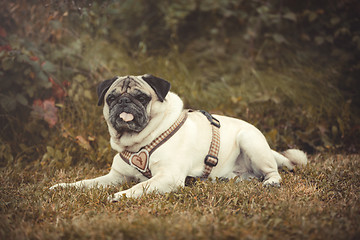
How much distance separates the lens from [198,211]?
7.64 ft

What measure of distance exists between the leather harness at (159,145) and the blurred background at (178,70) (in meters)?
1.06

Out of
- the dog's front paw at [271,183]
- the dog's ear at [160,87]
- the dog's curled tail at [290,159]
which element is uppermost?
Answer: the dog's ear at [160,87]

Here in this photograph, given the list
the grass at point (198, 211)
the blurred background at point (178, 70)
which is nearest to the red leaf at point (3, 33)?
the blurred background at point (178, 70)

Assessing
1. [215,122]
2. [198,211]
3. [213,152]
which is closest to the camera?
[198,211]

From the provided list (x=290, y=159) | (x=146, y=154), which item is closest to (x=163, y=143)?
(x=146, y=154)

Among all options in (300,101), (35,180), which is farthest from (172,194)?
(300,101)

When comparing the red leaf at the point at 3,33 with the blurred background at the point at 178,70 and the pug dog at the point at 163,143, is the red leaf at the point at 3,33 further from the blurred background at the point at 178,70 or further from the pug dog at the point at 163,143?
the pug dog at the point at 163,143

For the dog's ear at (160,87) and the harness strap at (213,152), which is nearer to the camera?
the dog's ear at (160,87)

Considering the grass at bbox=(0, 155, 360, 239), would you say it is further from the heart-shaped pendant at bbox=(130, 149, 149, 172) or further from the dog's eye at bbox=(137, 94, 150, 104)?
the dog's eye at bbox=(137, 94, 150, 104)

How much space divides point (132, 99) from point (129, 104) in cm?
7

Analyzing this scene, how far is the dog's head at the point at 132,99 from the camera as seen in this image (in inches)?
109

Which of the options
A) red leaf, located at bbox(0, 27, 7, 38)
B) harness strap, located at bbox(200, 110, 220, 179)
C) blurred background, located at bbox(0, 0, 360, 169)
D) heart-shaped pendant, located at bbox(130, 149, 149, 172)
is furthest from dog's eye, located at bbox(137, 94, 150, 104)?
red leaf, located at bbox(0, 27, 7, 38)

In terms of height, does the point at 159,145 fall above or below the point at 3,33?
below

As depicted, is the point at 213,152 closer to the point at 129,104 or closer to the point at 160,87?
the point at 160,87
